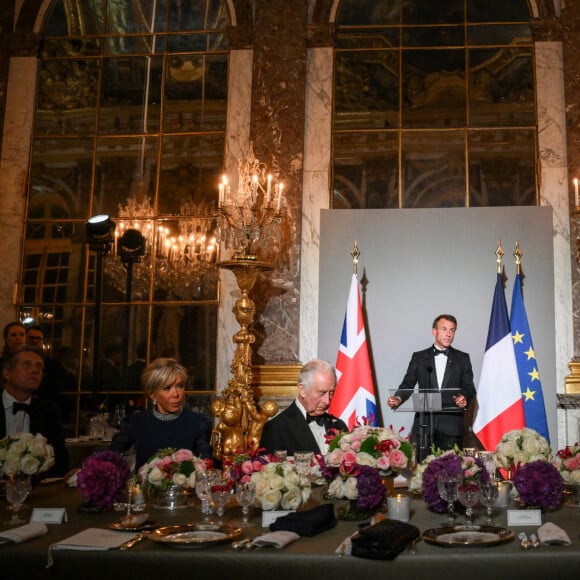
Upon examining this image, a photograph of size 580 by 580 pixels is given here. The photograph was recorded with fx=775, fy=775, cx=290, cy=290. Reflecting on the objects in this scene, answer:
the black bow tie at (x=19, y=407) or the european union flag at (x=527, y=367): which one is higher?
the european union flag at (x=527, y=367)

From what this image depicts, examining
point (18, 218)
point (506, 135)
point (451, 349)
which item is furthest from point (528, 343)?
point (18, 218)

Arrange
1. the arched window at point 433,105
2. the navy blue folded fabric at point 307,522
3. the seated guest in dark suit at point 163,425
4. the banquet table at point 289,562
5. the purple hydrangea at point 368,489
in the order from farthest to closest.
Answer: the arched window at point 433,105 < the seated guest in dark suit at point 163,425 < the purple hydrangea at point 368,489 < the navy blue folded fabric at point 307,522 < the banquet table at point 289,562

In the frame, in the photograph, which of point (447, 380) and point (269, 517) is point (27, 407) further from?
point (447, 380)

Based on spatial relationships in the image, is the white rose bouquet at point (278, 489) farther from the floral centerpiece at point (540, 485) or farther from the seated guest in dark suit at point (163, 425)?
the seated guest in dark suit at point (163, 425)

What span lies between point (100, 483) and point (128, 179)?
5.39 meters

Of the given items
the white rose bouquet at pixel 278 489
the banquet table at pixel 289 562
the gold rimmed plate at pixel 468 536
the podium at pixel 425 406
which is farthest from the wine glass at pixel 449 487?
the podium at pixel 425 406

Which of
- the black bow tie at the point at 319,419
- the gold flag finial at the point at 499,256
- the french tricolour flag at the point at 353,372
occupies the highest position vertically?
the gold flag finial at the point at 499,256

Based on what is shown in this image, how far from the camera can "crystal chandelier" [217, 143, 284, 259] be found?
22.5ft

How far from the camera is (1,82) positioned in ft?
26.9

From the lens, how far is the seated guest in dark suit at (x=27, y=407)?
445cm

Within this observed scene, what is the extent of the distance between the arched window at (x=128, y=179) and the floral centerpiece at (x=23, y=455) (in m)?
4.09

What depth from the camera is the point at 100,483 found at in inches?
120

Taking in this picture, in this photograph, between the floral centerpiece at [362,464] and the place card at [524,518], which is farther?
the floral centerpiece at [362,464]

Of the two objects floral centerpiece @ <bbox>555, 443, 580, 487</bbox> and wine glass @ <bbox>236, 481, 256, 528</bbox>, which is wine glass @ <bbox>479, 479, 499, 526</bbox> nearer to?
floral centerpiece @ <bbox>555, 443, 580, 487</bbox>
